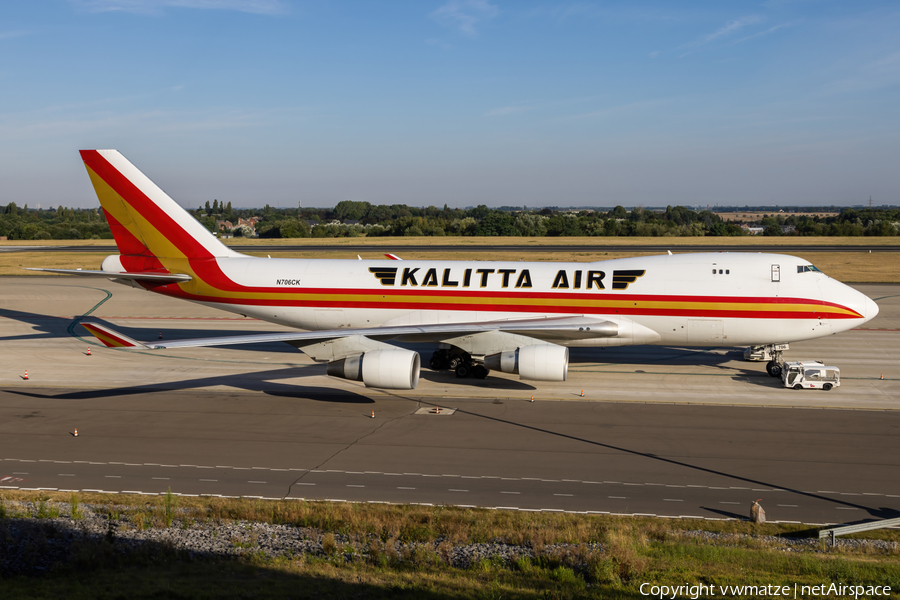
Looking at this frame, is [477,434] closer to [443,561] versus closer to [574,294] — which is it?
[574,294]

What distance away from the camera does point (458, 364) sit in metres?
31.2

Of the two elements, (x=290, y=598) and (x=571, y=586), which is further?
(x=571, y=586)

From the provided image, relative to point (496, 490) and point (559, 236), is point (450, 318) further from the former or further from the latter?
point (559, 236)

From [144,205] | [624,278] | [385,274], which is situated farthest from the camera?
[144,205]

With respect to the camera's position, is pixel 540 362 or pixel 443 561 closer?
pixel 443 561

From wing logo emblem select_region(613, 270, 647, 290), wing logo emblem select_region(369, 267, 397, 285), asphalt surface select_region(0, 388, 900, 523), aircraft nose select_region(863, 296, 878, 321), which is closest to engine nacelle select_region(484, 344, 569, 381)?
asphalt surface select_region(0, 388, 900, 523)

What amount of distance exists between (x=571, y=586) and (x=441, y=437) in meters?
10.8

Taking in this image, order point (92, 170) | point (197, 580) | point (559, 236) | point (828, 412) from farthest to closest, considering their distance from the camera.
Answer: point (559, 236)
point (92, 170)
point (828, 412)
point (197, 580)

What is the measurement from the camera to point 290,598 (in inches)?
452

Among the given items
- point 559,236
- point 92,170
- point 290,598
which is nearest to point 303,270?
point 92,170

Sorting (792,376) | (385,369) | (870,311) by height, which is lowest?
(792,376)

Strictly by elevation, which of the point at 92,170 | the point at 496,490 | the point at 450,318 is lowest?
the point at 496,490

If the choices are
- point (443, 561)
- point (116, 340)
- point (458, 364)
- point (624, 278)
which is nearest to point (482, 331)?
point (458, 364)

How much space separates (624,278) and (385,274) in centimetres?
1069
